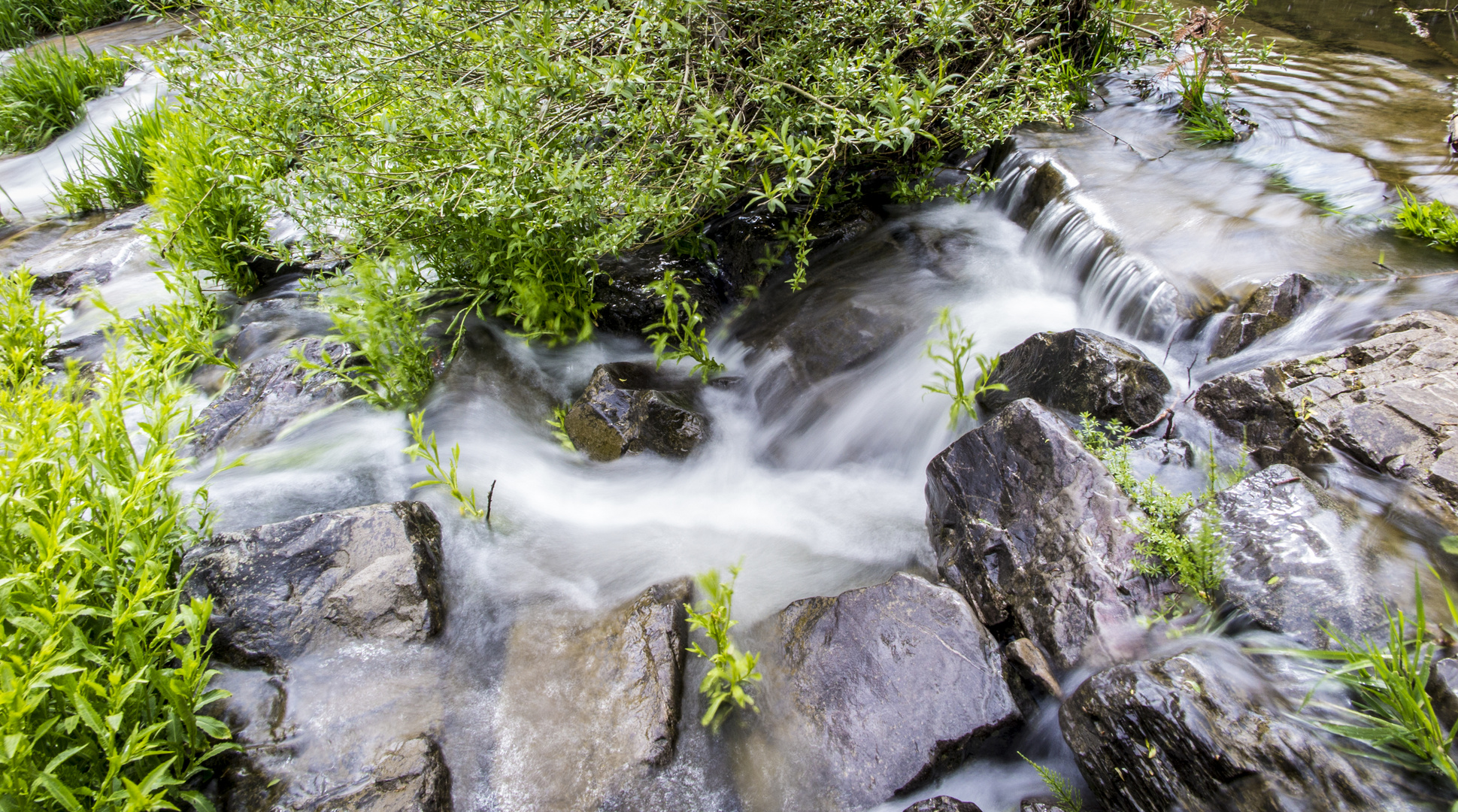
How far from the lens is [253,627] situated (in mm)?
2781

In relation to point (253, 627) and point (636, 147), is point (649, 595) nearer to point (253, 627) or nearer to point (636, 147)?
point (253, 627)

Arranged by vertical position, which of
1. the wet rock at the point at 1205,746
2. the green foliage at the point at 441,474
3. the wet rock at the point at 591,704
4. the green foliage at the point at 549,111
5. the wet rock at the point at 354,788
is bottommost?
the wet rock at the point at 591,704

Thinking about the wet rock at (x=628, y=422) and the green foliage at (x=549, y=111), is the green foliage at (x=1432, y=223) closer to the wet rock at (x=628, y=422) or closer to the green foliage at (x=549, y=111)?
the green foliage at (x=549, y=111)

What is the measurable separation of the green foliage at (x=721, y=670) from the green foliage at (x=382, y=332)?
84.4 inches

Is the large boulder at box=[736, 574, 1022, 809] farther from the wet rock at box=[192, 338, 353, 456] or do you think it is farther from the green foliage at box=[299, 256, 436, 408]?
the wet rock at box=[192, 338, 353, 456]

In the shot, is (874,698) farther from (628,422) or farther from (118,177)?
(118,177)

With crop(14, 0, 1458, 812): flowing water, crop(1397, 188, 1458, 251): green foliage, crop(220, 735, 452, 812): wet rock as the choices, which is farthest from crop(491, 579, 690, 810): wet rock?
crop(1397, 188, 1458, 251): green foliage

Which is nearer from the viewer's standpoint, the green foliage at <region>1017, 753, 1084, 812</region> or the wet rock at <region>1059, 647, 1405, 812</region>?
the wet rock at <region>1059, 647, 1405, 812</region>

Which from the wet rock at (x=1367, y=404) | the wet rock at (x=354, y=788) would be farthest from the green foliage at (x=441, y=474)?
the wet rock at (x=1367, y=404)

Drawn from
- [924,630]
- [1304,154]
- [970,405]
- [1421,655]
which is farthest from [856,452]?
[1304,154]

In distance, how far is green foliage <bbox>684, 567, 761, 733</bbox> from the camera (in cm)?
265

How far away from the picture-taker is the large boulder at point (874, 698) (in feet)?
8.18

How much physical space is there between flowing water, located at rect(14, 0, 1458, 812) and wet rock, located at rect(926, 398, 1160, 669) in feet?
0.96

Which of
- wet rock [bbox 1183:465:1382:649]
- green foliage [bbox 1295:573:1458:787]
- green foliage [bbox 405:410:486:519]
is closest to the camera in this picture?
green foliage [bbox 1295:573:1458:787]
